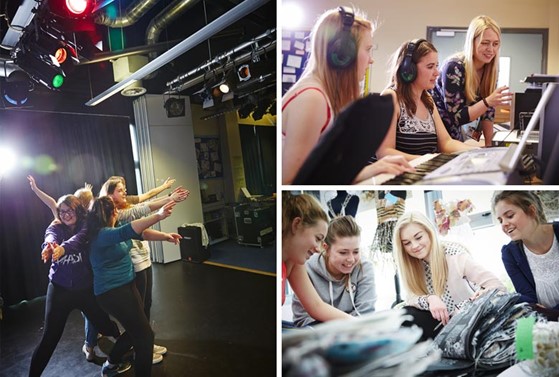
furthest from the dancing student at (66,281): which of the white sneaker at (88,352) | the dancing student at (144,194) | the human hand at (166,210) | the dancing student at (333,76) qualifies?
the dancing student at (333,76)

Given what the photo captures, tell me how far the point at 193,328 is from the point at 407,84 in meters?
1.63

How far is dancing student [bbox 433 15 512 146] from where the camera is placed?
68.7 inches

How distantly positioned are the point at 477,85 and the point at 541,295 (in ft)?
3.48

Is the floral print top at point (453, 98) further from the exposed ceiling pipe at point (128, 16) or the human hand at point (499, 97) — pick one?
the exposed ceiling pipe at point (128, 16)

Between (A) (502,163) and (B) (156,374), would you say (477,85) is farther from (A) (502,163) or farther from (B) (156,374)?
(B) (156,374)

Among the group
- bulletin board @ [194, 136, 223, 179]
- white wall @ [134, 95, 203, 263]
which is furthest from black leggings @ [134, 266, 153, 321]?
bulletin board @ [194, 136, 223, 179]

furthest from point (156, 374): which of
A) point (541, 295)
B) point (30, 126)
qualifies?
point (541, 295)

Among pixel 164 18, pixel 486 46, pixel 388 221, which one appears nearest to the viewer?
pixel 486 46

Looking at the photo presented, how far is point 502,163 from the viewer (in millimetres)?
1749

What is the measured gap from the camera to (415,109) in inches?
70.1

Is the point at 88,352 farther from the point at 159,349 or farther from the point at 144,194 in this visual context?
the point at 144,194

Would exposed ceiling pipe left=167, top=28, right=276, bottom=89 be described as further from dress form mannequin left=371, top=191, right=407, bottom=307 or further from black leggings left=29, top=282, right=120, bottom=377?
black leggings left=29, top=282, right=120, bottom=377

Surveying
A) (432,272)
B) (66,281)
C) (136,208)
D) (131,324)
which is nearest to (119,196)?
(136,208)

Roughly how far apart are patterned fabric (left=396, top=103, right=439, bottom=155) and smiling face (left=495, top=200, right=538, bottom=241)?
17.1 inches
